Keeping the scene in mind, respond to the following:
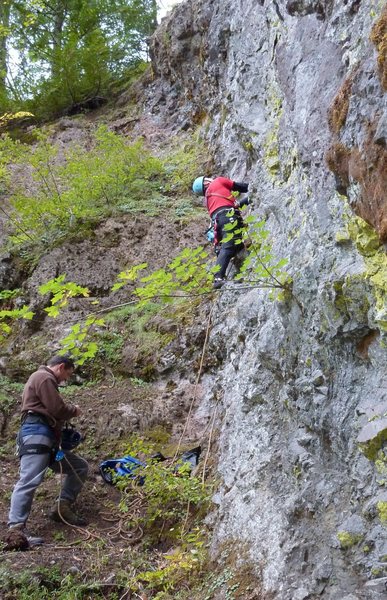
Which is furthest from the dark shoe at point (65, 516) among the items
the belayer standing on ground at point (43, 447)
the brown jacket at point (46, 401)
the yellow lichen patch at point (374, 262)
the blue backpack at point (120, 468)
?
the yellow lichen patch at point (374, 262)

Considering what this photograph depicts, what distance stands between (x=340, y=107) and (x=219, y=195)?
372 centimetres

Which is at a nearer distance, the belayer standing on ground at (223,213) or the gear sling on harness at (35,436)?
the gear sling on harness at (35,436)

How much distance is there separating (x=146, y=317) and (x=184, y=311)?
64 centimetres

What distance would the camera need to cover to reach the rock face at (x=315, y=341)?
129 inches

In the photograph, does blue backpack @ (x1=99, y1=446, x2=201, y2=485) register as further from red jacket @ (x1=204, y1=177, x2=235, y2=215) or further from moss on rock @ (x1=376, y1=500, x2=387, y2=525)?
red jacket @ (x1=204, y1=177, x2=235, y2=215)

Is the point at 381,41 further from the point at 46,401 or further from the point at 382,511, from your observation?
the point at 46,401

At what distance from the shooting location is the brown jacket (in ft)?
18.1

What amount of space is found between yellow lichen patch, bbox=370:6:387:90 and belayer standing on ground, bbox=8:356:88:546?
12.8ft

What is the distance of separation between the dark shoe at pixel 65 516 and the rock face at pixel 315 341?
152cm

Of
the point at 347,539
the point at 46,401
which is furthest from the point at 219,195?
the point at 347,539

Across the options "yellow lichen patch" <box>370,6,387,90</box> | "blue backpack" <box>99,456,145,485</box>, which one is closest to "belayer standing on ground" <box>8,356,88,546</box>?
"blue backpack" <box>99,456,145,485</box>

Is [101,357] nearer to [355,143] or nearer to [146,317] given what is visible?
[146,317]

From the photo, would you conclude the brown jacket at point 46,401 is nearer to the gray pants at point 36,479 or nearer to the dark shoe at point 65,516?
the gray pants at point 36,479

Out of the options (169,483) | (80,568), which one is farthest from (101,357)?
(80,568)
